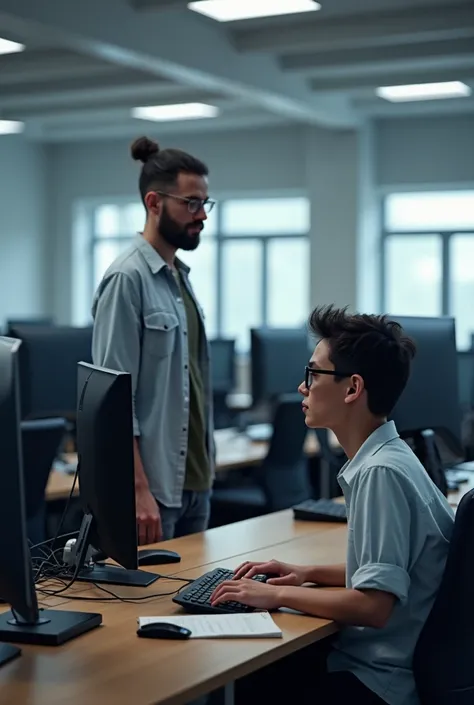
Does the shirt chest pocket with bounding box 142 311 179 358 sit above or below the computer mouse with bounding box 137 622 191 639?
above

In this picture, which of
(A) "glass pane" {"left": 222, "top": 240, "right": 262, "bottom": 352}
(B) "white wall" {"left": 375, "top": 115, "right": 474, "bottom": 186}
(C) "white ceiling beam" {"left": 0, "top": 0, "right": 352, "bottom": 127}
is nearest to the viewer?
(C) "white ceiling beam" {"left": 0, "top": 0, "right": 352, "bottom": 127}

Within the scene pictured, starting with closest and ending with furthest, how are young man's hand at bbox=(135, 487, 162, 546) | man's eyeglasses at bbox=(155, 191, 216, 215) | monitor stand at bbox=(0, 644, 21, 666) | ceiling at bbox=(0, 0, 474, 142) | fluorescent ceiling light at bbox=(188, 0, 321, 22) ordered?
monitor stand at bbox=(0, 644, 21, 666)
young man's hand at bbox=(135, 487, 162, 546)
man's eyeglasses at bbox=(155, 191, 216, 215)
fluorescent ceiling light at bbox=(188, 0, 321, 22)
ceiling at bbox=(0, 0, 474, 142)

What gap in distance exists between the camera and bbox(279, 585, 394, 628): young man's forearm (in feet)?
6.51

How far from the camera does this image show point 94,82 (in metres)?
8.00

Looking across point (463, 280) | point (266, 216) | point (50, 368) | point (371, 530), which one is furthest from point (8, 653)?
point (266, 216)

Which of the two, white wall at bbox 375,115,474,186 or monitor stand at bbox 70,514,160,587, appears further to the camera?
white wall at bbox 375,115,474,186

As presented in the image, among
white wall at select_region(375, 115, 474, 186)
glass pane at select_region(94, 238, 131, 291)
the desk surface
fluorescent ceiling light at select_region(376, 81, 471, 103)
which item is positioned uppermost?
fluorescent ceiling light at select_region(376, 81, 471, 103)

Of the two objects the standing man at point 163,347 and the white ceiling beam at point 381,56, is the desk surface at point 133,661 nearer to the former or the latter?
the standing man at point 163,347

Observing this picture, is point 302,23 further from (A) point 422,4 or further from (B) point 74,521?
(B) point 74,521

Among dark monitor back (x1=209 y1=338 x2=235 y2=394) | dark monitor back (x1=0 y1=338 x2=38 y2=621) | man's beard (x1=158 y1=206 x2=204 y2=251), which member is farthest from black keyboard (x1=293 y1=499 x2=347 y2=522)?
dark monitor back (x1=209 y1=338 x2=235 y2=394)

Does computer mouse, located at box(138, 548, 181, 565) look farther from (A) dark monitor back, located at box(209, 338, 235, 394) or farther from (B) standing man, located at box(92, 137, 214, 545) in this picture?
(A) dark monitor back, located at box(209, 338, 235, 394)

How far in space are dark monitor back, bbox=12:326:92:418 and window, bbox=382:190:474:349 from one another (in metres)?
5.92

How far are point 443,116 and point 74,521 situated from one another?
6.26m

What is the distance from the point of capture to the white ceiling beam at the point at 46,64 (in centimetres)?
737
